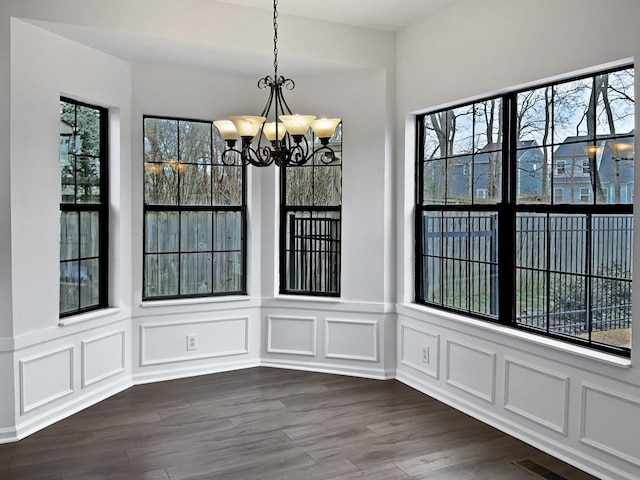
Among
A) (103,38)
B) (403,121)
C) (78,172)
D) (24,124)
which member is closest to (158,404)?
(78,172)

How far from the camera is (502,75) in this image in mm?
3924

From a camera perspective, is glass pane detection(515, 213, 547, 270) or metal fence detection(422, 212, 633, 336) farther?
glass pane detection(515, 213, 547, 270)

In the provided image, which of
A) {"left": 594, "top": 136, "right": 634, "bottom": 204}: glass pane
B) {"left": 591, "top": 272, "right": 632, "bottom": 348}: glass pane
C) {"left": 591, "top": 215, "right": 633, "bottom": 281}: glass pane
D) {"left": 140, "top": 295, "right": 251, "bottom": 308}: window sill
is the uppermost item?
{"left": 594, "top": 136, "right": 634, "bottom": 204}: glass pane

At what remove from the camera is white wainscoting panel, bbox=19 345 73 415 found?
3.85 m

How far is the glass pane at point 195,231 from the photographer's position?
5172mm

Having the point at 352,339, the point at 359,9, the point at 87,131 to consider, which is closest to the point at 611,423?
the point at 352,339

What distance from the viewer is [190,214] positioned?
5.19 metres

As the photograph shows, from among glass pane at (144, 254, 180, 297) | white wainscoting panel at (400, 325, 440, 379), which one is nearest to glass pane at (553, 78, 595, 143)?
white wainscoting panel at (400, 325, 440, 379)

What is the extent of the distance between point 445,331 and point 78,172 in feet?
10.4

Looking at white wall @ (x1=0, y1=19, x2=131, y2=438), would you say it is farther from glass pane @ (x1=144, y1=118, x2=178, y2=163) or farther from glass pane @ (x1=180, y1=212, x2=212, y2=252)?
glass pane @ (x1=180, y1=212, x2=212, y2=252)

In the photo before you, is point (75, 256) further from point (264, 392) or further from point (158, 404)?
point (264, 392)

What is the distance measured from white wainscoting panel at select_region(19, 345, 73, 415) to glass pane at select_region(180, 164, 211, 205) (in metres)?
1.64

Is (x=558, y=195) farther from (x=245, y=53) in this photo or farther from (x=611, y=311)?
(x=245, y=53)

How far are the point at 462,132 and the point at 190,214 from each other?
2486 millimetres
